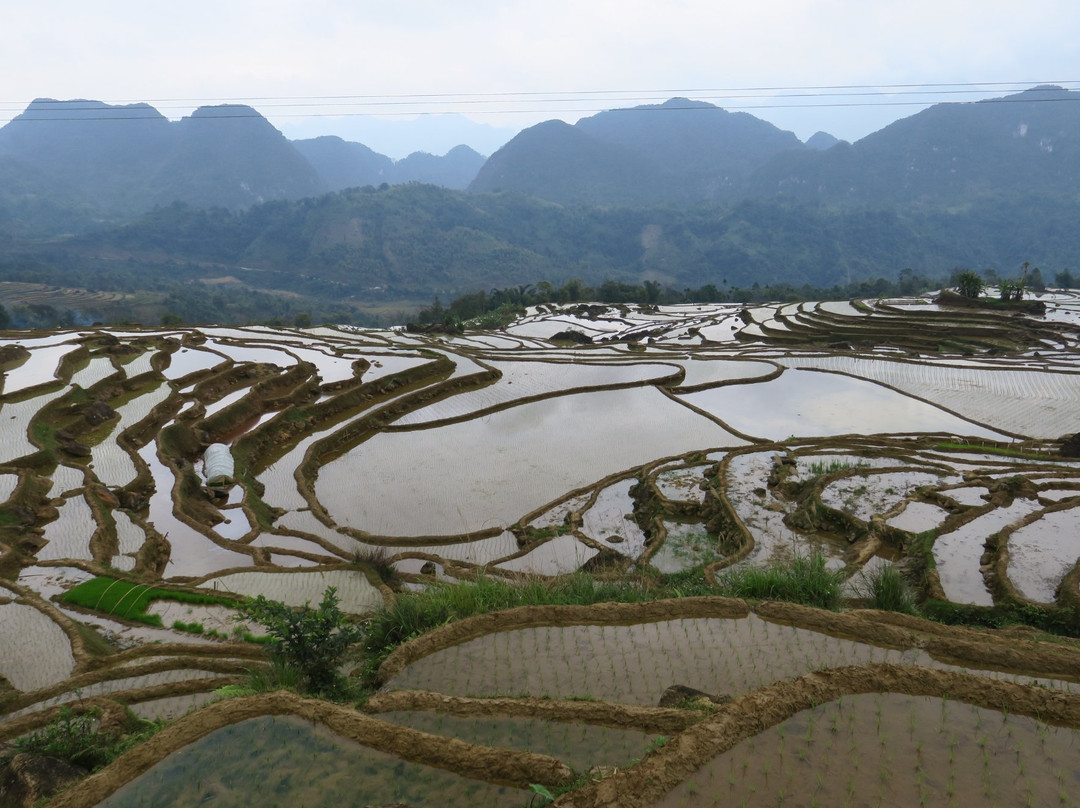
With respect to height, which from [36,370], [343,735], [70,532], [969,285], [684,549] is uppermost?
[969,285]

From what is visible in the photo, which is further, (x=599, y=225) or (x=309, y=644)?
(x=599, y=225)

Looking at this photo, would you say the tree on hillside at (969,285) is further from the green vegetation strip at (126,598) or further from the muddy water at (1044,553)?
the green vegetation strip at (126,598)

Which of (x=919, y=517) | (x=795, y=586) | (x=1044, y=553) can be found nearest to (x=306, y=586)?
(x=795, y=586)

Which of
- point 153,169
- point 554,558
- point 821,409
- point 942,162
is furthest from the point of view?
point 153,169

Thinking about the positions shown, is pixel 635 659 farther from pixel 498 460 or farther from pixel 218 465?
pixel 218 465

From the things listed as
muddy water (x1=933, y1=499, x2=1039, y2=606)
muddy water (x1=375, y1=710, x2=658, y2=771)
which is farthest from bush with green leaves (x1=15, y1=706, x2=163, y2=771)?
muddy water (x1=933, y1=499, x2=1039, y2=606)

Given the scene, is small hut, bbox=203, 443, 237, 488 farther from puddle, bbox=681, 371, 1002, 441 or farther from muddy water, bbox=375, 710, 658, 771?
puddle, bbox=681, 371, 1002, 441
